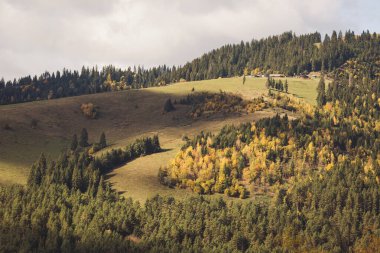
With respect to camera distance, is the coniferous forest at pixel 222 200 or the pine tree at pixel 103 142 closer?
the coniferous forest at pixel 222 200

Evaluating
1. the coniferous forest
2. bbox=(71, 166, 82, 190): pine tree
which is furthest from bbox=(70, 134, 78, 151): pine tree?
bbox=(71, 166, 82, 190): pine tree

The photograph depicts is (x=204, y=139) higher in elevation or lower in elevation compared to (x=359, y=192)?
higher

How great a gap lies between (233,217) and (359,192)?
44990 mm

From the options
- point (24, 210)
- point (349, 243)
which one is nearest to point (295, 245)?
point (349, 243)

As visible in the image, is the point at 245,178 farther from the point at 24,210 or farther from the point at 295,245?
the point at 24,210

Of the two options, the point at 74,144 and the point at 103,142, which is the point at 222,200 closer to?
the point at 103,142

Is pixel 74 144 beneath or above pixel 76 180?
above

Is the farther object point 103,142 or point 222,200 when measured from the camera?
point 103,142

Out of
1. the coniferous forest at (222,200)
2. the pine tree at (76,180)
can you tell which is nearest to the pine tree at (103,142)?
the coniferous forest at (222,200)

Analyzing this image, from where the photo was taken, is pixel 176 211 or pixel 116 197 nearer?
pixel 176 211

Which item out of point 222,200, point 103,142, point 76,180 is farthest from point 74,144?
point 222,200

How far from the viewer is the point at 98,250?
11344 centimetres

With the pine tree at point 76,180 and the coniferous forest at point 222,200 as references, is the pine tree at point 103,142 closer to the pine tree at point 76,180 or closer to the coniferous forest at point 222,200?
the coniferous forest at point 222,200

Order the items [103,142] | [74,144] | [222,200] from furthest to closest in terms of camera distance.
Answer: [103,142]
[74,144]
[222,200]
